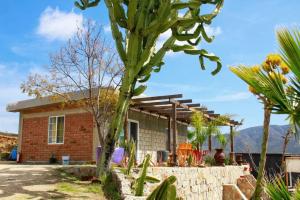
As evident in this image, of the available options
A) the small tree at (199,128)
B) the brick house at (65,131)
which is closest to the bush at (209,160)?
the small tree at (199,128)

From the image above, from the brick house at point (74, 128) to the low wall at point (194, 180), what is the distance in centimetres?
248

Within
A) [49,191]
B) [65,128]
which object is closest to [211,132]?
[65,128]

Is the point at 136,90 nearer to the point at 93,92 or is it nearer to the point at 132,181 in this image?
the point at 132,181

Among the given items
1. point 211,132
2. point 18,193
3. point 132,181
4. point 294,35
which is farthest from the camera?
point 211,132

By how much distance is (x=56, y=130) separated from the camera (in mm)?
17453

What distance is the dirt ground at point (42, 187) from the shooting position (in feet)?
25.3

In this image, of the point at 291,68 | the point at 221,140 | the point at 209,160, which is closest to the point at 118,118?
the point at 291,68

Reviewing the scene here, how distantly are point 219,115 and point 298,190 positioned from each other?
51.4ft

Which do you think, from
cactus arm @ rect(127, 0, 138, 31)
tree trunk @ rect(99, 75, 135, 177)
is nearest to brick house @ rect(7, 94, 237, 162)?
tree trunk @ rect(99, 75, 135, 177)

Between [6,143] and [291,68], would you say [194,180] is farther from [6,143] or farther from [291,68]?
[6,143]

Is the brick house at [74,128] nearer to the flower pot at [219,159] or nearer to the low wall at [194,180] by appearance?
the flower pot at [219,159]

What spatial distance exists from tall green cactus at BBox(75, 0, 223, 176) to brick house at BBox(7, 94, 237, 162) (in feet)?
19.5

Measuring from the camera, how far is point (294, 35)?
2.64 metres

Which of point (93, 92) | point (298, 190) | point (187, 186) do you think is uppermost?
point (93, 92)
